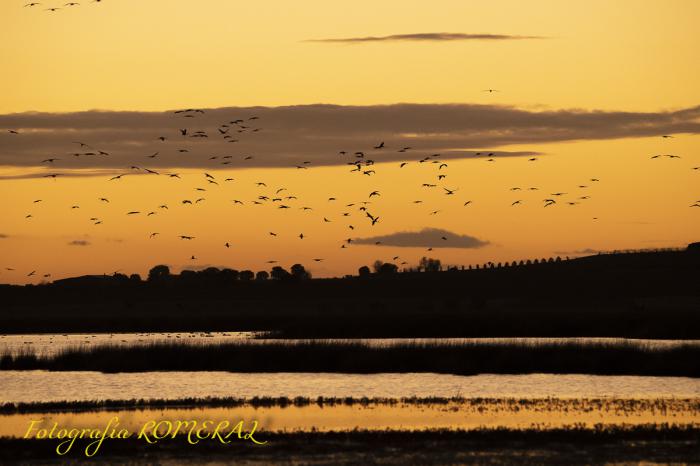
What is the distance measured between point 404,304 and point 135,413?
13904 centimetres

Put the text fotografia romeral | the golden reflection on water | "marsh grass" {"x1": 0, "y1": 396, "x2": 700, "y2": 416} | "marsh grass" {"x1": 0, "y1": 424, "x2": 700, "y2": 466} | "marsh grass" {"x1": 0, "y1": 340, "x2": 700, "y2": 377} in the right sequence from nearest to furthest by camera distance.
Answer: "marsh grass" {"x1": 0, "y1": 424, "x2": 700, "y2": 466}, the text fotografia romeral, the golden reflection on water, "marsh grass" {"x1": 0, "y1": 396, "x2": 700, "y2": 416}, "marsh grass" {"x1": 0, "y1": 340, "x2": 700, "y2": 377}

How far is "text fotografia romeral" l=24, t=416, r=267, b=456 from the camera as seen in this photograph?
3544 centimetres

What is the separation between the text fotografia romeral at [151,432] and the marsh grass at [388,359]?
2065 cm

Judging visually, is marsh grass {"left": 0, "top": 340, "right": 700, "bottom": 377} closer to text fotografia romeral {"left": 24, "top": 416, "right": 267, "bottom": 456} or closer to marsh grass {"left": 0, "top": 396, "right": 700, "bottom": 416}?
marsh grass {"left": 0, "top": 396, "right": 700, "bottom": 416}

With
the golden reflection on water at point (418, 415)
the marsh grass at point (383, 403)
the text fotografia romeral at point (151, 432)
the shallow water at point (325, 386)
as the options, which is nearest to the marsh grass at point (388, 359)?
the shallow water at point (325, 386)

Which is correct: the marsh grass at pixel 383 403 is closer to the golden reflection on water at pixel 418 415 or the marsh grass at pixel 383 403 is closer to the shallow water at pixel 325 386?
the golden reflection on water at pixel 418 415

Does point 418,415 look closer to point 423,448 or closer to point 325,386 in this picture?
point 423,448

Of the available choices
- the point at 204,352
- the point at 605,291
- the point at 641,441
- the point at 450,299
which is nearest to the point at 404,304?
the point at 450,299

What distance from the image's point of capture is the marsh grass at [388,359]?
192 ft

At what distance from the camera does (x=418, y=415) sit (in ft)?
134

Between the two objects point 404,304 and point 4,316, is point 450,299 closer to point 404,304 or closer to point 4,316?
point 404,304

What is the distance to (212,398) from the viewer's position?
45.8 m

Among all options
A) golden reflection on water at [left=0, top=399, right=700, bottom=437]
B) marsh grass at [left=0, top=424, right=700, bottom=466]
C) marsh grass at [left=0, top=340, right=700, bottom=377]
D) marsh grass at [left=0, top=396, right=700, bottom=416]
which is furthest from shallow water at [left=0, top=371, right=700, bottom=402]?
marsh grass at [left=0, top=424, right=700, bottom=466]

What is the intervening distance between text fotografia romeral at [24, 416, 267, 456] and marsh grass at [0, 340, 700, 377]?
20.6 meters
